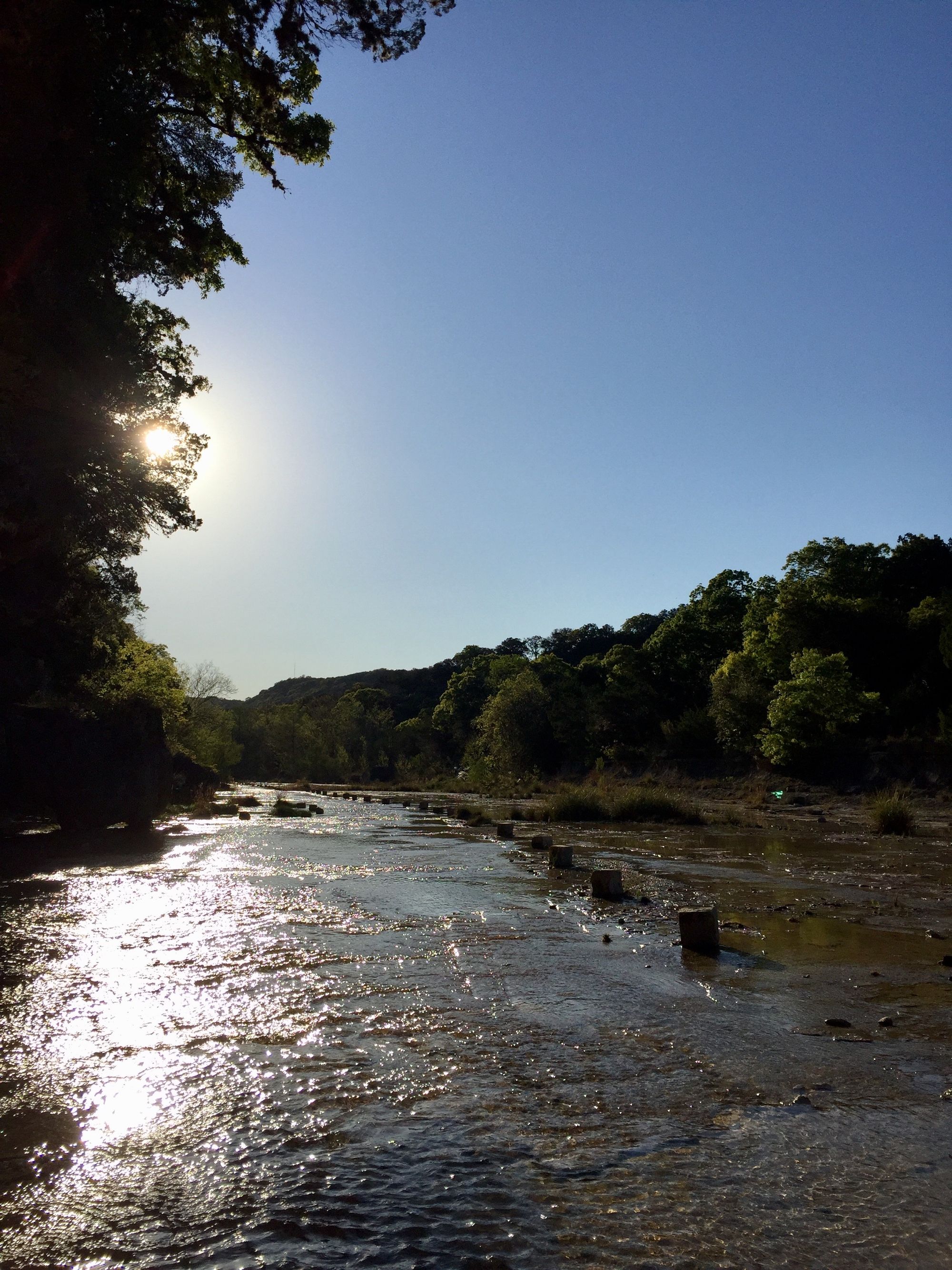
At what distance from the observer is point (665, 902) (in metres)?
10.4

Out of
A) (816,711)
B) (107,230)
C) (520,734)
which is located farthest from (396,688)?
(107,230)

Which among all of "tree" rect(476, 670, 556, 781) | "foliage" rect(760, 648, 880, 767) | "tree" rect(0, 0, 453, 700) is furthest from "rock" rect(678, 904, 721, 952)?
"tree" rect(476, 670, 556, 781)

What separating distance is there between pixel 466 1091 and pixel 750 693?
131 feet

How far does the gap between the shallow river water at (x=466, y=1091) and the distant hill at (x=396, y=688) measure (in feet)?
330

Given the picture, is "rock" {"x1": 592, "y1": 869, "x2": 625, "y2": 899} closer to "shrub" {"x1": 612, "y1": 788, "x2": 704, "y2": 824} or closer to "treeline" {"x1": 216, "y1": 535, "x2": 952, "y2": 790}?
"shrub" {"x1": 612, "y1": 788, "x2": 704, "y2": 824}

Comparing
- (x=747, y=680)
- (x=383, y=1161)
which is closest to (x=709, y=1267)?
(x=383, y=1161)

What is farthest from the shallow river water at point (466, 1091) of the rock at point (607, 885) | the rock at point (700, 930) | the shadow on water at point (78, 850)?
the shadow on water at point (78, 850)

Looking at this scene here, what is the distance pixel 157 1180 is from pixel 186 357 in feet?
54.8

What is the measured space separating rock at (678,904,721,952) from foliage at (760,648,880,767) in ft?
98.1

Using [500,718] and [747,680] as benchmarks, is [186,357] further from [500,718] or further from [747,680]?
[500,718]

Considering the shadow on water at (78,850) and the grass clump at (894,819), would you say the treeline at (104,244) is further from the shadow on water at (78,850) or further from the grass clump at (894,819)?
the grass clump at (894,819)

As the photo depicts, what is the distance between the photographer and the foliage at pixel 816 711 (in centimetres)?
3497

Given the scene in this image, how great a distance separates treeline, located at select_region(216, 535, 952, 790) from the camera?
1394 inches

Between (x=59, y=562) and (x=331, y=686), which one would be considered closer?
(x=59, y=562)
